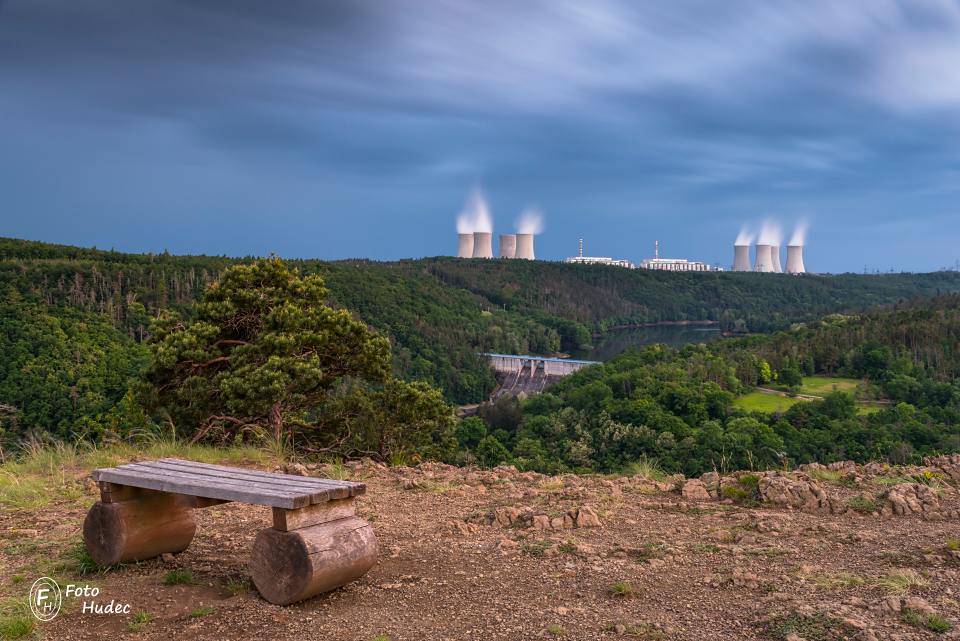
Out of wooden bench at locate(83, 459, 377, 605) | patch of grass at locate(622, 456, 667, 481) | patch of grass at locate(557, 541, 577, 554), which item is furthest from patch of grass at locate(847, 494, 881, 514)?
wooden bench at locate(83, 459, 377, 605)

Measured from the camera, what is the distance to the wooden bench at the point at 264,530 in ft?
12.1

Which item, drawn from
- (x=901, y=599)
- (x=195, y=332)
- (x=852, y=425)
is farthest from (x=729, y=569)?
(x=852, y=425)

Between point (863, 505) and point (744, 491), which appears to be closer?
point (863, 505)

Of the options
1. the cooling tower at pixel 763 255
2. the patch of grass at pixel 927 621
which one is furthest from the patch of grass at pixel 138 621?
the cooling tower at pixel 763 255

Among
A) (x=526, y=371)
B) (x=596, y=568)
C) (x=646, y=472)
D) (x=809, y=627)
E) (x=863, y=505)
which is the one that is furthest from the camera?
(x=526, y=371)

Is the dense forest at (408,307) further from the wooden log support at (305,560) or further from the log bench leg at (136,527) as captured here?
the wooden log support at (305,560)

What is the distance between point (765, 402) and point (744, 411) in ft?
15.5

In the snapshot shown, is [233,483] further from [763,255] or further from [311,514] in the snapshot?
[763,255]

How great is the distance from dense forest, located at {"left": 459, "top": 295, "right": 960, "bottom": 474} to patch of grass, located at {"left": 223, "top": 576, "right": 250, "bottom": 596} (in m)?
18.2

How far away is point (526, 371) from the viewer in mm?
87250

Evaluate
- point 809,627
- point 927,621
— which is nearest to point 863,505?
point 927,621

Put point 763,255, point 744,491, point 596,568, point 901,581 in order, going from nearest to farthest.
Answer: point 901,581, point 596,568, point 744,491, point 763,255

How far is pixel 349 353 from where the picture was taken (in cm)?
1107

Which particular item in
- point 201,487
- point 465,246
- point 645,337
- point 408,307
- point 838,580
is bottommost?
point 645,337
